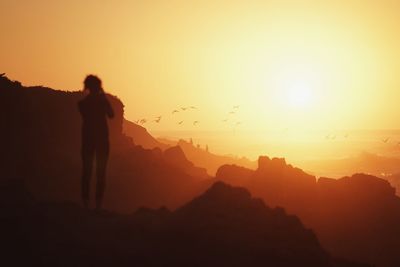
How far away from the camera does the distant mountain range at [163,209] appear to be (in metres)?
10.4

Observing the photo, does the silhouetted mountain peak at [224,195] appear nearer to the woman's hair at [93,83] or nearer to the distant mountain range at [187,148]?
the woman's hair at [93,83]

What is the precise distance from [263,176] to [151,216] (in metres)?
51.8

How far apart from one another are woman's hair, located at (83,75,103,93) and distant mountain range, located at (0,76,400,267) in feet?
11.1

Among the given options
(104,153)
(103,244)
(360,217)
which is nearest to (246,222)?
(103,244)

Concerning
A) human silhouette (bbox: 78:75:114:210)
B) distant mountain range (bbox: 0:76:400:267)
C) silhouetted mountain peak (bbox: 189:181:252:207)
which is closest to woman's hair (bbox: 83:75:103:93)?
human silhouette (bbox: 78:75:114:210)

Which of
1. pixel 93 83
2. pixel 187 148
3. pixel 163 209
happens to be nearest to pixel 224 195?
pixel 163 209

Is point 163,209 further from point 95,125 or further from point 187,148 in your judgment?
point 187,148

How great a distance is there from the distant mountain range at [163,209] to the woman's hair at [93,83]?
3.37 meters

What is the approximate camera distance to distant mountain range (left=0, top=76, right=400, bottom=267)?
10.4m

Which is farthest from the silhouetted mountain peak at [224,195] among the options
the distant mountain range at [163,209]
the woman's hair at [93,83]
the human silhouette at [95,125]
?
the woman's hair at [93,83]

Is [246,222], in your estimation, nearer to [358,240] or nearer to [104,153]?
[104,153]

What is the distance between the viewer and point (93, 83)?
12.9m

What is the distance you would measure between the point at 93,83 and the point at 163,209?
4.08 meters

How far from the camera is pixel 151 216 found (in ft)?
40.9
